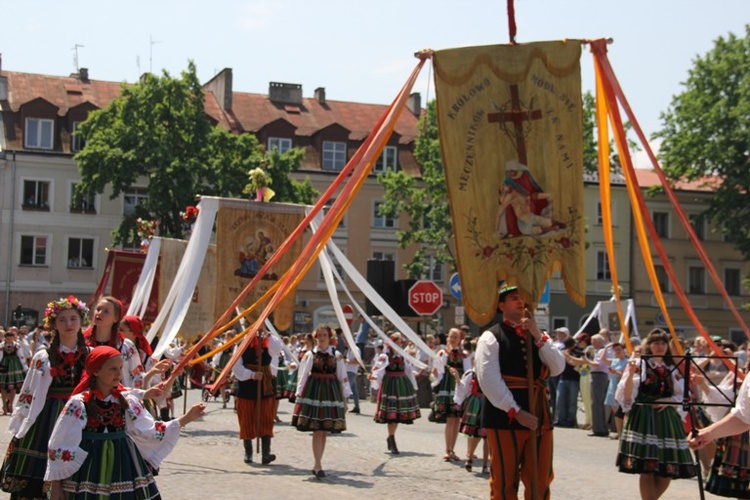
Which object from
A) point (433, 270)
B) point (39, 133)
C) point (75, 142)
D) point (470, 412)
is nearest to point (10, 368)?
point (470, 412)

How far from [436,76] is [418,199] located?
128ft

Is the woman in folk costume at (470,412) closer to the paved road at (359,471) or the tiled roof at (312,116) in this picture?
the paved road at (359,471)

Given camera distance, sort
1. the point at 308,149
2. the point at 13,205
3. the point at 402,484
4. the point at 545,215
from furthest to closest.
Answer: the point at 308,149, the point at 13,205, the point at 402,484, the point at 545,215

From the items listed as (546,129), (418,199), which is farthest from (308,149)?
(546,129)

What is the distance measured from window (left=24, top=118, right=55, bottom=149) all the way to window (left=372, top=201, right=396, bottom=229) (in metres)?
15.8

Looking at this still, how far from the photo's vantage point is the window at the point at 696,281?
187 ft

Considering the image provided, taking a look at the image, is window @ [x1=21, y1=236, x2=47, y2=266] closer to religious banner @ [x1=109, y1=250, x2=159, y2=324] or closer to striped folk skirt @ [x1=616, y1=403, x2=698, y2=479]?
religious banner @ [x1=109, y1=250, x2=159, y2=324]

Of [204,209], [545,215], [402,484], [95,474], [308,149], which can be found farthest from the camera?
[308,149]

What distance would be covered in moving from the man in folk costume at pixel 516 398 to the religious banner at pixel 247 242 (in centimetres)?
888

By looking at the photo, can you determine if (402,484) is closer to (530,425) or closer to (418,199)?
(530,425)

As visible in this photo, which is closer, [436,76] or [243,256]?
[436,76]

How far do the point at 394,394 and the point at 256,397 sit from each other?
2563mm

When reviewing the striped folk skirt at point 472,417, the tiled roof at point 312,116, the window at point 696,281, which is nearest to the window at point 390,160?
the tiled roof at point 312,116

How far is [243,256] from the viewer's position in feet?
56.3
